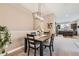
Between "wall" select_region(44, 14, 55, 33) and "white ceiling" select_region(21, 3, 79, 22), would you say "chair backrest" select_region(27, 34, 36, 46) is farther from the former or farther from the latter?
"white ceiling" select_region(21, 3, 79, 22)

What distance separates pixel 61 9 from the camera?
2.04m

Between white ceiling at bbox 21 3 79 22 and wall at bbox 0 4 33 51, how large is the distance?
129mm

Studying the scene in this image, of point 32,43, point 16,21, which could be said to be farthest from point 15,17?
point 32,43

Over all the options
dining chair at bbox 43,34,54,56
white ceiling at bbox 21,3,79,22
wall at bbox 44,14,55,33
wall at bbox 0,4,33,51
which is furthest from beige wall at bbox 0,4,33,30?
dining chair at bbox 43,34,54,56

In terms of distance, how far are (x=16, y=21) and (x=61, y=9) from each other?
2.48 feet

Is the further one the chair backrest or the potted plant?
the chair backrest

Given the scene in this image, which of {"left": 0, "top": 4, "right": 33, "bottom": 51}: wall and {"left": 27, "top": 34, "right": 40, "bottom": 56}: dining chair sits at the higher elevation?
{"left": 0, "top": 4, "right": 33, "bottom": 51}: wall

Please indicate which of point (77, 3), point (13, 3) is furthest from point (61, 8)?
point (13, 3)

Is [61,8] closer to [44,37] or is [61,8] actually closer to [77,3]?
[77,3]

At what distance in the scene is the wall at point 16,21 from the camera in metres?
1.96

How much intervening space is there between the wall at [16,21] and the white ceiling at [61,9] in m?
0.13

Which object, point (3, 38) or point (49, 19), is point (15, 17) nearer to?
point (3, 38)

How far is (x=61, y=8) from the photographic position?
80.4 inches

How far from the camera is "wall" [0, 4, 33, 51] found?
196cm
